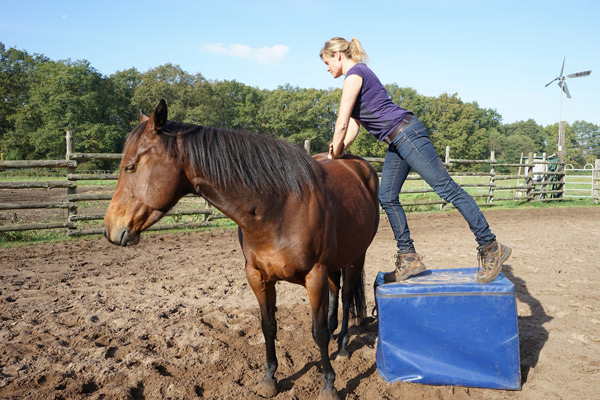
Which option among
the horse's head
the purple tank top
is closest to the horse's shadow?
the purple tank top

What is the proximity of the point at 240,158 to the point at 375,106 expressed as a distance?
3.70 ft

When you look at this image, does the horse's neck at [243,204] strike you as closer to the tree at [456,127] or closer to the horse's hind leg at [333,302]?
the horse's hind leg at [333,302]

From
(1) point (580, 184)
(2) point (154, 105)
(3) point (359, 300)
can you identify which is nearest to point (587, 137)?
(1) point (580, 184)

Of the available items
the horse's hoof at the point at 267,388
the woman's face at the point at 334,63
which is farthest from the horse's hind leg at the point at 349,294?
the woman's face at the point at 334,63

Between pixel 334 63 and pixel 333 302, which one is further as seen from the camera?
pixel 333 302

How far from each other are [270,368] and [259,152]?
5.01 feet

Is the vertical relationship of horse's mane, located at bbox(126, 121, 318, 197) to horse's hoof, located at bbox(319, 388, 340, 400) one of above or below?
above

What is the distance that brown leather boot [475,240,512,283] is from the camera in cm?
273

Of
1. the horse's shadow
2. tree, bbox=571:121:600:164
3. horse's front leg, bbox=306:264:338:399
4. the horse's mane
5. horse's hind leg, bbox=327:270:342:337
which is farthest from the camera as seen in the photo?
tree, bbox=571:121:600:164

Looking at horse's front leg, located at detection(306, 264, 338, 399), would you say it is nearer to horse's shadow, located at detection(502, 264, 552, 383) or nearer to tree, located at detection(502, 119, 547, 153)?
horse's shadow, located at detection(502, 264, 552, 383)

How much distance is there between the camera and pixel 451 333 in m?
2.69

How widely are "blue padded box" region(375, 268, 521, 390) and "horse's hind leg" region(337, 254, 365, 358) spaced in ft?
1.78

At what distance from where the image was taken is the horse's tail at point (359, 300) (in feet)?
12.4

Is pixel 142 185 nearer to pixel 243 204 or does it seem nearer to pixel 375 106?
pixel 243 204
